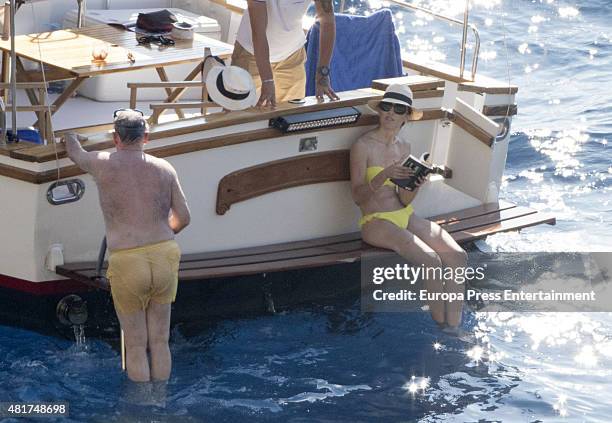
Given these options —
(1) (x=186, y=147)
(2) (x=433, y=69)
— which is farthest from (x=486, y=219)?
(1) (x=186, y=147)

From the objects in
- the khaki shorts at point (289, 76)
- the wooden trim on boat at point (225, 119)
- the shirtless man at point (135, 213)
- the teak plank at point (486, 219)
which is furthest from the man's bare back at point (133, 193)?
the teak plank at point (486, 219)

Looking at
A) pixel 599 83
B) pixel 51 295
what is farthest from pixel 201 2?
pixel 599 83

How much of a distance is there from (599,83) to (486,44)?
5.89ft

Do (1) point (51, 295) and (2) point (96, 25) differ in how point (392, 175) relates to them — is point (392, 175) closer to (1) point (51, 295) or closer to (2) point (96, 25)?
(1) point (51, 295)

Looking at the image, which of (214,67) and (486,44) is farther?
(486,44)

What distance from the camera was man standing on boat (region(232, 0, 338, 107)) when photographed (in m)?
7.28

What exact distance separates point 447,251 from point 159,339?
1.93 metres

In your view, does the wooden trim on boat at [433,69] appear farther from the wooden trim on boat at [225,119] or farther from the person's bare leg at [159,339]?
the person's bare leg at [159,339]

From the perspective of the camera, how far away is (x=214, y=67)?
23.2ft

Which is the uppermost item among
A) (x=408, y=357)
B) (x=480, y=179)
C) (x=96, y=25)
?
(x=96, y=25)

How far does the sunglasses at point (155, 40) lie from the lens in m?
8.50

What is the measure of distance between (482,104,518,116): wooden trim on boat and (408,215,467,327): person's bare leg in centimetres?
102

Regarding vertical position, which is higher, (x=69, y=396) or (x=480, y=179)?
(x=480, y=179)

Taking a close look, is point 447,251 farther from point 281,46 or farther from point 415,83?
point 281,46
